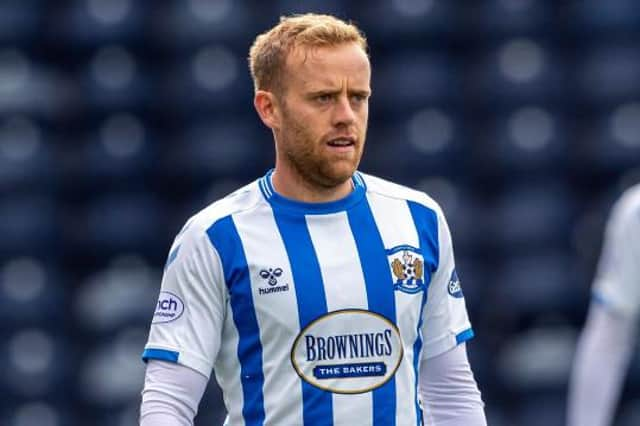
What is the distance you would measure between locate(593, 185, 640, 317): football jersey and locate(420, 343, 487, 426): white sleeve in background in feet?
4.48

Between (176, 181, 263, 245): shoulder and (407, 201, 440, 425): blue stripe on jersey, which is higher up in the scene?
(176, 181, 263, 245): shoulder

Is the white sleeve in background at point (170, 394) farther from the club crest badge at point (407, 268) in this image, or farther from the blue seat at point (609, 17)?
the blue seat at point (609, 17)

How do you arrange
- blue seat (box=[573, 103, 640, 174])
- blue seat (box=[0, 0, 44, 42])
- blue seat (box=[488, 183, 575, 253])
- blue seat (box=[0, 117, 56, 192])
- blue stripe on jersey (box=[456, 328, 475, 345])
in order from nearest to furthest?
blue stripe on jersey (box=[456, 328, 475, 345])
blue seat (box=[488, 183, 575, 253])
blue seat (box=[573, 103, 640, 174])
blue seat (box=[0, 117, 56, 192])
blue seat (box=[0, 0, 44, 42])

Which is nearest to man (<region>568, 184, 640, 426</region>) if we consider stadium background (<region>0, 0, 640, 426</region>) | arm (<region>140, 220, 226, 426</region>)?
arm (<region>140, 220, 226, 426</region>)

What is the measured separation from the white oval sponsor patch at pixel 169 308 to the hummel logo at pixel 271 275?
0.59ft

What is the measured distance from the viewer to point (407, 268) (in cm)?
304

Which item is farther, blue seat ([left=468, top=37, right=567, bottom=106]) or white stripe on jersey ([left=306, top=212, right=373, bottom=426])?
blue seat ([left=468, top=37, right=567, bottom=106])

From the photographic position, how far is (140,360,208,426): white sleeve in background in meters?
2.92

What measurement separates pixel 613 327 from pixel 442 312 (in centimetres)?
145

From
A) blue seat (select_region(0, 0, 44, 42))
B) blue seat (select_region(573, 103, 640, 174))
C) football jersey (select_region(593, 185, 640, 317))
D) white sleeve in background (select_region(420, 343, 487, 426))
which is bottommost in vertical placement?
white sleeve in background (select_region(420, 343, 487, 426))

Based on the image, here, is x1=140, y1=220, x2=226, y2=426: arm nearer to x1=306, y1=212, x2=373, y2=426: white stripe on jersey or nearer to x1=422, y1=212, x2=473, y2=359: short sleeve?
x1=306, y1=212, x2=373, y2=426: white stripe on jersey

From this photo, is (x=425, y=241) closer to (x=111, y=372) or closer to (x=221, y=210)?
(x=221, y=210)

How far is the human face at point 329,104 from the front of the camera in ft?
9.68

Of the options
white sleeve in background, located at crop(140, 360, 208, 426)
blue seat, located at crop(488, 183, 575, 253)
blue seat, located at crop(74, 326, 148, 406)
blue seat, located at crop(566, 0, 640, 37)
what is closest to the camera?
white sleeve in background, located at crop(140, 360, 208, 426)
